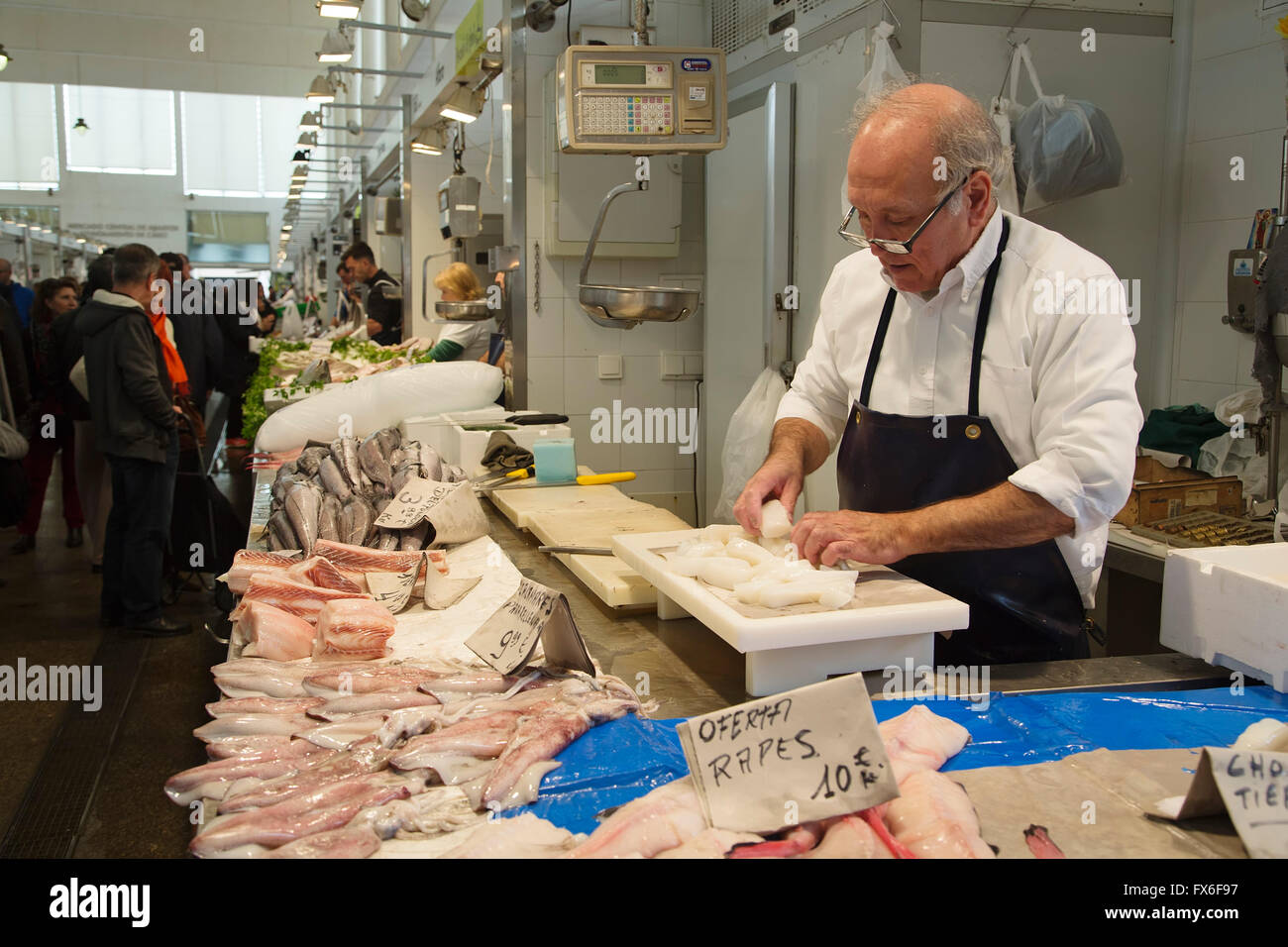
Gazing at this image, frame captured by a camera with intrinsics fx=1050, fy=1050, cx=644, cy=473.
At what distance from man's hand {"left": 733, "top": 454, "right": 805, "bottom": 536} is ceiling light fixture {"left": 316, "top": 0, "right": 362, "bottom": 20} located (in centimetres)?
681

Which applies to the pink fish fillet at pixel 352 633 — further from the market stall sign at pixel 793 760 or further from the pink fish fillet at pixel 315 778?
the market stall sign at pixel 793 760

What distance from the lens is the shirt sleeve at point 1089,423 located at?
2115mm

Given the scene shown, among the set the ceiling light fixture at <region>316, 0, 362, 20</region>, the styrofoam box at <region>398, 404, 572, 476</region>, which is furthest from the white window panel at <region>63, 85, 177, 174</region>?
the styrofoam box at <region>398, 404, 572, 476</region>

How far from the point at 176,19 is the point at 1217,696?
2449cm

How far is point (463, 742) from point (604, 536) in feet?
4.39

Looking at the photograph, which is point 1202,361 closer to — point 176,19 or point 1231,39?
point 1231,39

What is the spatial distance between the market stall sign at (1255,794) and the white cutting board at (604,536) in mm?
1294

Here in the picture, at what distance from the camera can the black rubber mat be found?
12.5 ft

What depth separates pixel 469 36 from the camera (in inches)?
297

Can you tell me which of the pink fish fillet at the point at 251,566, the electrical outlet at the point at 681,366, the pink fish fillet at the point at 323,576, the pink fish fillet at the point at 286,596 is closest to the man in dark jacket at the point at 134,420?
the electrical outlet at the point at 681,366

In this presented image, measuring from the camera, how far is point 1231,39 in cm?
442

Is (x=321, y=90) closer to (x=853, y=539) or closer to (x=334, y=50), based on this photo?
(x=334, y=50)

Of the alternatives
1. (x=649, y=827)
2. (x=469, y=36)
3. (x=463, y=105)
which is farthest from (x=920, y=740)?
(x=469, y=36)

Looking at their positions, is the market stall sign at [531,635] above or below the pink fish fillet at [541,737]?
above
